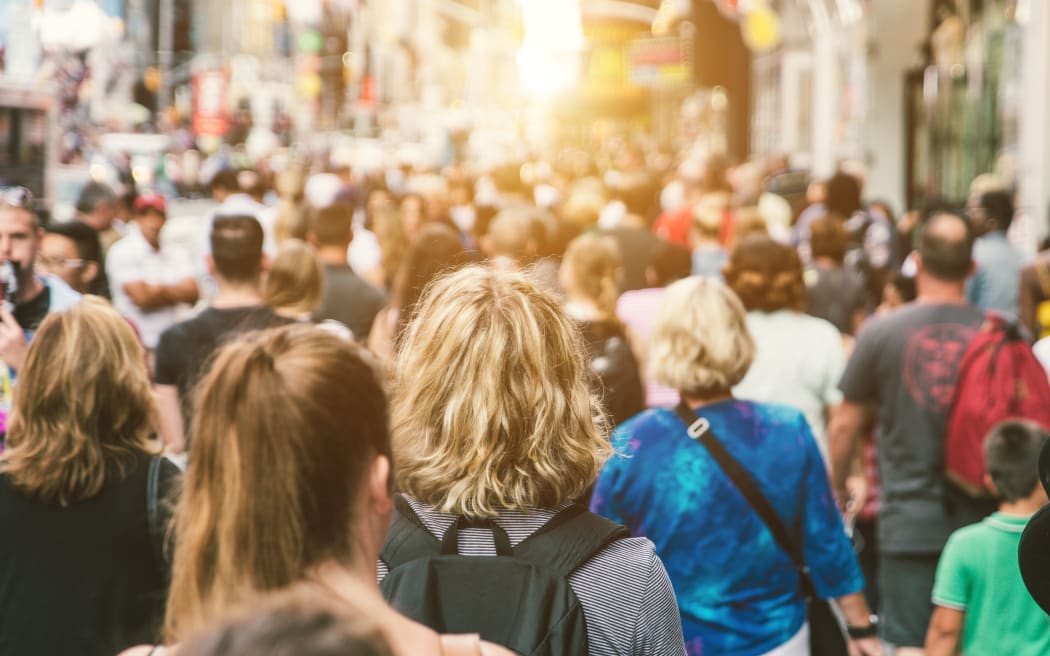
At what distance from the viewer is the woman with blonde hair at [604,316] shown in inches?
254

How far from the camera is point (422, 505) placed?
120 inches

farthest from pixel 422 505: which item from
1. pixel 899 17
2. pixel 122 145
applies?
pixel 122 145

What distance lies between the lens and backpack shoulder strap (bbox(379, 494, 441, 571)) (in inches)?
116

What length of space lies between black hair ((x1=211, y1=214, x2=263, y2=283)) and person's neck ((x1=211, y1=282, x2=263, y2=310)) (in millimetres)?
35

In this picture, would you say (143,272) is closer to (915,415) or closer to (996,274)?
(915,415)

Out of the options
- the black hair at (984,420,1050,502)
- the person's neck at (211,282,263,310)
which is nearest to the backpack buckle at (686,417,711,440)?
the black hair at (984,420,1050,502)

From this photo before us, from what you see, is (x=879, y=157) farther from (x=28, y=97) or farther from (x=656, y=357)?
(x=656, y=357)

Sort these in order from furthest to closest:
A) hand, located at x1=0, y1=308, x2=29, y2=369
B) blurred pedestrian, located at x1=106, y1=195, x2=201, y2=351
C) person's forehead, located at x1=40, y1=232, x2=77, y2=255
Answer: blurred pedestrian, located at x1=106, y1=195, x2=201, y2=351 → person's forehead, located at x1=40, y1=232, x2=77, y2=255 → hand, located at x1=0, y1=308, x2=29, y2=369

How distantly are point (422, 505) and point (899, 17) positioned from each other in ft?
65.3

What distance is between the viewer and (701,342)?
464cm

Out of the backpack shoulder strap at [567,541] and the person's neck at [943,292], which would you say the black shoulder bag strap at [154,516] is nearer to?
the backpack shoulder strap at [567,541]

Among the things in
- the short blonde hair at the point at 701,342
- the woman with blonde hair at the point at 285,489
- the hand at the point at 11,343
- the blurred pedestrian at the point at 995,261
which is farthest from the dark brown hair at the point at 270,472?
the blurred pedestrian at the point at 995,261

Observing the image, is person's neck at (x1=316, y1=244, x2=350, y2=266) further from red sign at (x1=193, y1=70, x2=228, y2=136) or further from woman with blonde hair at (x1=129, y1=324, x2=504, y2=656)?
red sign at (x1=193, y1=70, x2=228, y2=136)

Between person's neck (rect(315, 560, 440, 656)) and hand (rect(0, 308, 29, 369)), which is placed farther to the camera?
hand (rect(0, 308, 29, 369))
